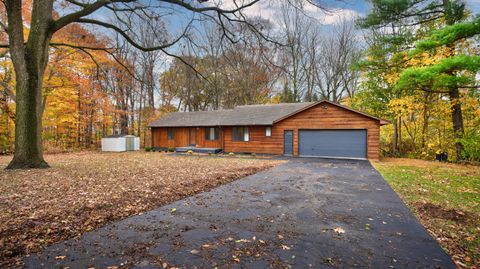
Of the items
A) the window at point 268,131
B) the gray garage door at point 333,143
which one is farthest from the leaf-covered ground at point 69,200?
the window at point 268,131

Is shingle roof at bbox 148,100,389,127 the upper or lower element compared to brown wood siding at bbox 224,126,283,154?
upper

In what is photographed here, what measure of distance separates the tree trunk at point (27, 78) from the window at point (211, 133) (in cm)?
1244

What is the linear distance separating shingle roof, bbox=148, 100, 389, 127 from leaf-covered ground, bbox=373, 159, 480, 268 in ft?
32.1

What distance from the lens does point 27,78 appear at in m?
8.85

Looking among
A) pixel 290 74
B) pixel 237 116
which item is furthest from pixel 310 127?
pixel 290 74

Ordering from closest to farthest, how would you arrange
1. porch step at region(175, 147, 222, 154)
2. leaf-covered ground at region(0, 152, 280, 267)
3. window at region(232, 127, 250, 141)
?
leaf-covered ground at region(0, 152, 280, 267) < window at region(232, 127, 250, 141) < porch step at region(175, 147, 222, 154)

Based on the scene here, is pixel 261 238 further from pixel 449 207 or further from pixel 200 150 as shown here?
pixel 200 150

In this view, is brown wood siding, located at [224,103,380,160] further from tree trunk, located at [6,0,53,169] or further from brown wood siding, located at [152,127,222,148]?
tree trunk, located at [6,0,53,169]

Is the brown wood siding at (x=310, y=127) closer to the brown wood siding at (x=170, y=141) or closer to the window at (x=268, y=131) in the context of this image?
the window at (x=268, y=131)

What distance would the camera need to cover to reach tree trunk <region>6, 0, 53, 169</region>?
880 cm

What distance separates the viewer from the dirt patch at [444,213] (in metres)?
4.36

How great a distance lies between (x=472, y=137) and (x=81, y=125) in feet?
92.8

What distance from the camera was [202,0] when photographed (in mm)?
6949

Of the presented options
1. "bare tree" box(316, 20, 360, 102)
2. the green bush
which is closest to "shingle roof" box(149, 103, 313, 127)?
"bare tree" box(316, 20, 360, 102)
